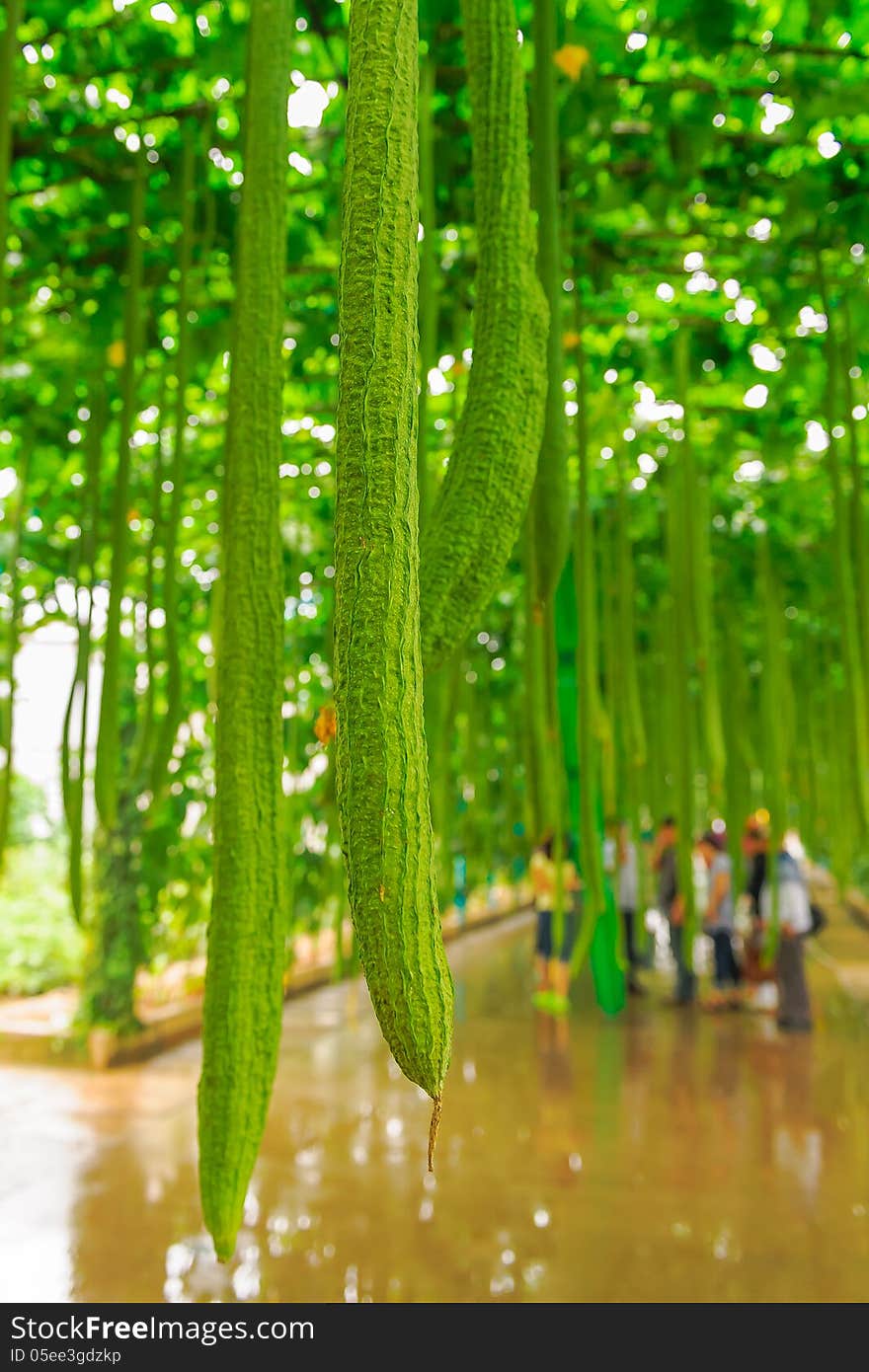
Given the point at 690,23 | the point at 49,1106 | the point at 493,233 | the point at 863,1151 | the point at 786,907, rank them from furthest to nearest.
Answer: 1. the point at 786,907
2. the point at 49,1106
3. the point at 863,1151
4. the point at 690,23
5. the point at 493,233

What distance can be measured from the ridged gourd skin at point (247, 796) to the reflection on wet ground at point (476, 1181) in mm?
2959

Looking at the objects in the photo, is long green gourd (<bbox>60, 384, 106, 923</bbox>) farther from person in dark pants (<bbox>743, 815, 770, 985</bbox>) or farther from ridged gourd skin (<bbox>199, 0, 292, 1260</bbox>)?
person in dark pants (<bbox>743, 815, 770, 985</bbox>)

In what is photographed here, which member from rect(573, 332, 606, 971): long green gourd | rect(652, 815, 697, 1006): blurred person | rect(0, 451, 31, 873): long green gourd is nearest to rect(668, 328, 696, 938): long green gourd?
rect(573, 332, 606, 971): long green gourd

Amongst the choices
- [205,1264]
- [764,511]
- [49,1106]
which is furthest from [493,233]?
[49,1106]

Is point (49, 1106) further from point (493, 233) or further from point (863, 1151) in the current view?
point (493, 233)

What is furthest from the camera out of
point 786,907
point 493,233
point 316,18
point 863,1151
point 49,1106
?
point 786,907

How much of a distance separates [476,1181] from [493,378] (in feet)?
13.5

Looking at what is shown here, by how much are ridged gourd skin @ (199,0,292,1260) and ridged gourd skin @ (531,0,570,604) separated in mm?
215

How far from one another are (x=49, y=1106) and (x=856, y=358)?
4774mm

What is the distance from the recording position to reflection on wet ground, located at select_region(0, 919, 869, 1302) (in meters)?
3.25

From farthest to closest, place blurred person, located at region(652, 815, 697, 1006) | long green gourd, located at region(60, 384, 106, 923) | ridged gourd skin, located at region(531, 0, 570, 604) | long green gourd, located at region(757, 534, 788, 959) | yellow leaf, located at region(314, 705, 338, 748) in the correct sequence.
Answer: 1. blurred person, located at region(652, 815, 697, 1006)
2. long green gourd, located at region(757, 534, 788, 959)
3. long green gourd, located at region(60, 384, 106, 923)
4. yellow leaf, located at region(314, 705, 338, 748)
5. ridged gourd skin, located at region(531, 0, 570, 604)

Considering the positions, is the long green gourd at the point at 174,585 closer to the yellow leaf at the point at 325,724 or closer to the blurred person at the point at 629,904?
the yellow leaf at the point at 325,724

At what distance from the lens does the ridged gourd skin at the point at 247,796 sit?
595mm
